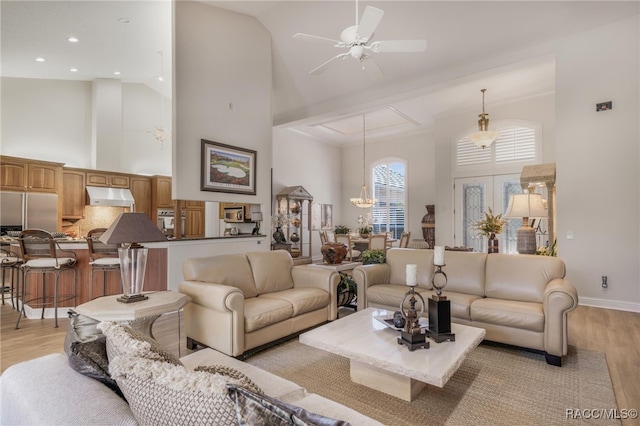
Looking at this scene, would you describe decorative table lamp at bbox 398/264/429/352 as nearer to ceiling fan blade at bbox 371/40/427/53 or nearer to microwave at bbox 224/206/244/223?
ceiling fan blade at bbox 371/40/427/53

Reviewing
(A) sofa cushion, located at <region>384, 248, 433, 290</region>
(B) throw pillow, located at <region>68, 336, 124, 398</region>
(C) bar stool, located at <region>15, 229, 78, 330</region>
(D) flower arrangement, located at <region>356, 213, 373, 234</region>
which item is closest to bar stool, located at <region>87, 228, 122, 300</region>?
(C) bar stool, located at <region>15, 229, 78, 330</region>

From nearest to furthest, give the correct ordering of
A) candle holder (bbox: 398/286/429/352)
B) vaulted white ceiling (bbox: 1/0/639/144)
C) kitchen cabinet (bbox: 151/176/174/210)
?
candle holder (bbox: 398/286/429/352), vaulted white ceiling (bbox: 1/0/639/144), kitchen cabinet (bbox: 151/176/174/210)

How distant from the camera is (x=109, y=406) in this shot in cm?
96

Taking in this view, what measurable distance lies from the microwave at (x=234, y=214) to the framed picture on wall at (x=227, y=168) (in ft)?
6.77

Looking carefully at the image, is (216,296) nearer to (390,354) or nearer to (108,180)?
(390,354)

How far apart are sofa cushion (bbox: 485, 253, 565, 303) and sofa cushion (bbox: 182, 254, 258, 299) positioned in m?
2.58

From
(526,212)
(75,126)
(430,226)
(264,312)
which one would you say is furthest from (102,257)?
(430,226)

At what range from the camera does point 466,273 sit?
3668 millimetres

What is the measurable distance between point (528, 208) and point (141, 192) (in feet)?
26.9

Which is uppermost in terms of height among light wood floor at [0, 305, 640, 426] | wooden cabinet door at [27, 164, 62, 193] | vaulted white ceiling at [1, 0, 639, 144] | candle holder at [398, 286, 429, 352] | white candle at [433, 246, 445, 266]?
vaulted white ceiling at [1, 0, 639, 144]

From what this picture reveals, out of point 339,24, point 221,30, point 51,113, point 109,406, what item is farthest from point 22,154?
point 109,406

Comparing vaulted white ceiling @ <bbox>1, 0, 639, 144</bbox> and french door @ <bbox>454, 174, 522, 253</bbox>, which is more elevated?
vaulted white ceiling @ <bbox>1, 0, 639, 144</bbox>

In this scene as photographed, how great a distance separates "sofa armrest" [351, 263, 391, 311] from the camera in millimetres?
3898

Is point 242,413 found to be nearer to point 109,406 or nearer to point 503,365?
point 109,406
